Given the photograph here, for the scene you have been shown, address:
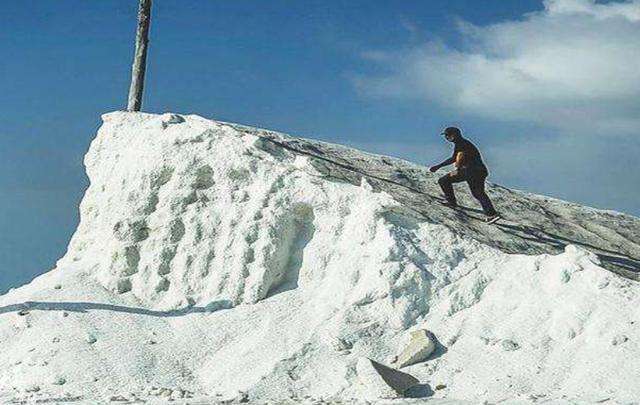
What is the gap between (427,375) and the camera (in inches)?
399

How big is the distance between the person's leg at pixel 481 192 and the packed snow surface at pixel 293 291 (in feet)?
0.75

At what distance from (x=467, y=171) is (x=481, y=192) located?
36cm

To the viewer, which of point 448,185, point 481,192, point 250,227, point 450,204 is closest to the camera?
point 250,227

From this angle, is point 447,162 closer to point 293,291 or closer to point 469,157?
point 469,157

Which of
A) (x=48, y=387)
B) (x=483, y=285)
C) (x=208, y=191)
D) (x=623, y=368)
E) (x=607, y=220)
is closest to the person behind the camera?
(x=623, y=368)

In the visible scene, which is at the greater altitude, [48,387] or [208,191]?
[208,191]

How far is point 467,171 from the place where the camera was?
13234 millimetres

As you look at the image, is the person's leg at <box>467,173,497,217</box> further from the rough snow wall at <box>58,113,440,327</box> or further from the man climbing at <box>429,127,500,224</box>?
the rough snow wall at <box>58,113,440,327</box>

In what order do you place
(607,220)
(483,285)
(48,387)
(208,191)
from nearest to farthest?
(48,387)
(483,285)
(208,191)
(607,220)

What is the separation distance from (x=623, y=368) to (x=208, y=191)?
5.87m

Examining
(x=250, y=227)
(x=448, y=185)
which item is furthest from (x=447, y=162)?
(x=250, y=227)

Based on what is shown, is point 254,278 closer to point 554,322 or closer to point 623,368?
point 554,322

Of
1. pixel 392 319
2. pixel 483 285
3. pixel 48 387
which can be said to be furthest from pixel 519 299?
pixel 48 387

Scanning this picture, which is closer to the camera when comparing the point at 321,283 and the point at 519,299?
the point at 519,299
